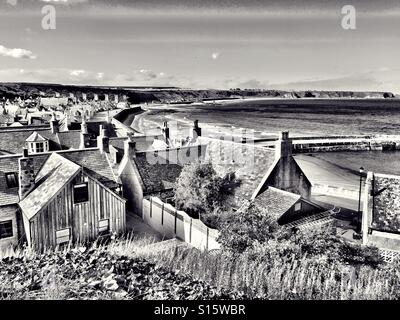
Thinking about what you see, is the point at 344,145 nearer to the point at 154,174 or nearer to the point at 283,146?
the point at 283,146

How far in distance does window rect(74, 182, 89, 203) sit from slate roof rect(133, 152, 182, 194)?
22.3ft

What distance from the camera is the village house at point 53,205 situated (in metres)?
23.0

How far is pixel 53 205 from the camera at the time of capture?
23141 mm

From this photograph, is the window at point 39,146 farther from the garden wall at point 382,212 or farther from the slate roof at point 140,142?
the garden wall at point 382,212

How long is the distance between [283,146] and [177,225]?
10.3 m

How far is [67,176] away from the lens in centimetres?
2373

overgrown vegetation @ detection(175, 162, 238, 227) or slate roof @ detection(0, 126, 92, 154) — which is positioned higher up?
slate roof @ detection(0, 126, 92, 154)

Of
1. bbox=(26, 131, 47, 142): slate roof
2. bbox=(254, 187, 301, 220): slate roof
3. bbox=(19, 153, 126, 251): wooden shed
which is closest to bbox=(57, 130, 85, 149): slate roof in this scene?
bbox=(26, 131, 47, 142): slate roof

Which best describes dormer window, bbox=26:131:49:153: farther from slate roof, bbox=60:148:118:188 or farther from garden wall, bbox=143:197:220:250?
garden wall, bbox=143:197:220:250

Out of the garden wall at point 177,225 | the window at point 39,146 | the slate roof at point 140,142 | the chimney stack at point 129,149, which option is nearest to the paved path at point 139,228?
the garden wall at point 177,225

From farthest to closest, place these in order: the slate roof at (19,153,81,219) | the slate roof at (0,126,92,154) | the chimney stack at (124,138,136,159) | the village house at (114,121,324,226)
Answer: the slate roof at (0,126,92,154), the chimney stack at (124,138,136,159), the village house at (114,121,324,226), the slate roof at (19,153,81,219)

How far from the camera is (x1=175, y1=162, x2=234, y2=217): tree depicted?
26.5 m

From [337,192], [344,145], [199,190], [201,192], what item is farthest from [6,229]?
[344,145]
